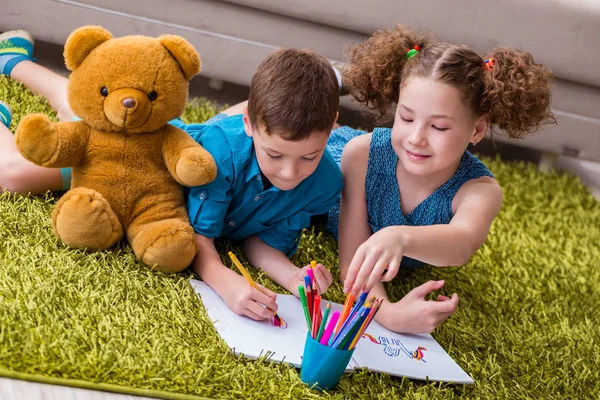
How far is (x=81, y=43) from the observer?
3.60 feet

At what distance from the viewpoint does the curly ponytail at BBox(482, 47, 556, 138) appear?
1.21m

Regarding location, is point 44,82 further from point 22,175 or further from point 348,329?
point 348,329

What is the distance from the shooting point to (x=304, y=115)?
1.05m

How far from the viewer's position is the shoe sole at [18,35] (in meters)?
1.72

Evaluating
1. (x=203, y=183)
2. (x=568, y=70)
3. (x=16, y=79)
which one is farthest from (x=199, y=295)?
(x=568, y=70)

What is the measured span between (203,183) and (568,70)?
135cm

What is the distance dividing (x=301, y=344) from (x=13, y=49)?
111cm

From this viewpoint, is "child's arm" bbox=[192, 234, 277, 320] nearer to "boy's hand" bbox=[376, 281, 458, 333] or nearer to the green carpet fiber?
the green carpet fiber

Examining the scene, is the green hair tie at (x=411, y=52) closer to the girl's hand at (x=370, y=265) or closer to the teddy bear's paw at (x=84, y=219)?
the girl's hand at (x=370, y=265)

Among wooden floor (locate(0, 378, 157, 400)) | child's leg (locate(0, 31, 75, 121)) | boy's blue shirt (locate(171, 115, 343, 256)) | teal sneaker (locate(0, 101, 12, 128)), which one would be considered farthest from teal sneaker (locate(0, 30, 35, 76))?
wooden floor (locate(0, 378, 157, 400))

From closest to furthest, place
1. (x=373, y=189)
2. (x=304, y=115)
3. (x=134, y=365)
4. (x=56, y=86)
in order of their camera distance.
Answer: (x=134, y=365)
(x=304, y=115)
(x=373, y=189)
(x=56, y=86)

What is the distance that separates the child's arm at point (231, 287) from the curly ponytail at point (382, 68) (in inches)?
16.7

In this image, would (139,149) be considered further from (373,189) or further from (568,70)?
(568,70)

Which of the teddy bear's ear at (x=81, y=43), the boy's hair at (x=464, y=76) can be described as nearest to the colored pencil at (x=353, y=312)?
the boy's hair at (x=464, y=76)
